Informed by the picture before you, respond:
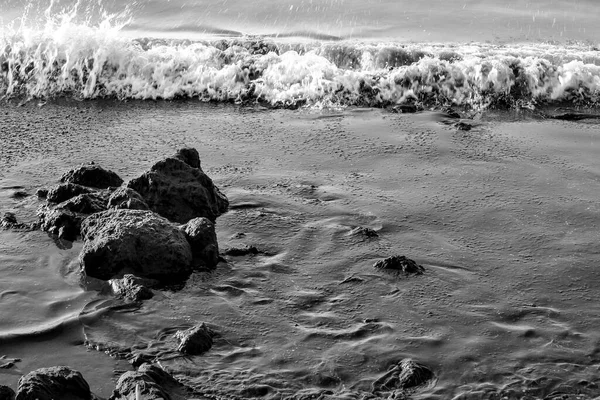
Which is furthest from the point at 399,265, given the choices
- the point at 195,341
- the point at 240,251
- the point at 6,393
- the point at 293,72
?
the point at 293,72

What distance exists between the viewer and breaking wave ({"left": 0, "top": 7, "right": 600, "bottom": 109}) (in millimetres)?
10016

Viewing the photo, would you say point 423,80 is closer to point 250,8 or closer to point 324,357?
point 250,8

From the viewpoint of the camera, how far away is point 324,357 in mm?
4664

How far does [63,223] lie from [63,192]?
1.64 feet

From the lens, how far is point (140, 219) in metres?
5.76

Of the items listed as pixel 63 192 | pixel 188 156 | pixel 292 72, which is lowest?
pixel 63 192

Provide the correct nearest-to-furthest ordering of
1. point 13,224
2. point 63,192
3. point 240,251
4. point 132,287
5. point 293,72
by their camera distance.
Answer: point 132,287 → point 240,251 → point 13,224 → point 63,192 → point 293,72

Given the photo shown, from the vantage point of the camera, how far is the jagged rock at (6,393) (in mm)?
4137

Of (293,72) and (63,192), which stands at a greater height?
(293,72)

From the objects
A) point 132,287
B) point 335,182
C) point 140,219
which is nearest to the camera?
point 132,287

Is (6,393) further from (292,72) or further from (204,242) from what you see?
(292,72)

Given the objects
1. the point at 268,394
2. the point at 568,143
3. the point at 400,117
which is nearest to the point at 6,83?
the point at 400,117

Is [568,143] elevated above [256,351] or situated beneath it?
elevated above

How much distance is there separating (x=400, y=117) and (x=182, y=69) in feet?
10.4
